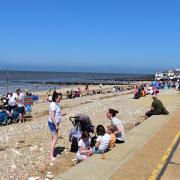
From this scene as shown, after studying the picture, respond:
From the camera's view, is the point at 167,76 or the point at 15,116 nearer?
the point at 15,116

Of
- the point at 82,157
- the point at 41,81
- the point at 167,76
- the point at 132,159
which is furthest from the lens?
the point at 41,81

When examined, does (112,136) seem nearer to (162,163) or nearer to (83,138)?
(83,138)

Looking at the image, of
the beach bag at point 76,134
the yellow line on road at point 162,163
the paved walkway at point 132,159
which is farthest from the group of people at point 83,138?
the yellow line on road at point 162,163

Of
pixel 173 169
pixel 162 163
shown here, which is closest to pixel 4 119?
pixel 162 163

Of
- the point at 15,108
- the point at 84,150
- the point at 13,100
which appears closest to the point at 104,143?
the point at 84,150

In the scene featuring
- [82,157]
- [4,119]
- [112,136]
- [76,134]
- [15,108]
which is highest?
[112,136]

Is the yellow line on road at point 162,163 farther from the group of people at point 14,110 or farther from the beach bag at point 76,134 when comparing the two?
the group of people at point 14,110

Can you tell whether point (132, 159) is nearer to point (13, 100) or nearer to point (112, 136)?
point (112, 136)

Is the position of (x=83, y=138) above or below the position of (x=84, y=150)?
above

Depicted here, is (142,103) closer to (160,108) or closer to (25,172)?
(160,108)

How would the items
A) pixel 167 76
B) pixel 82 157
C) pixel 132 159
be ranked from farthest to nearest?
pixel 167 76
pixel 82 157
pixel 132 159

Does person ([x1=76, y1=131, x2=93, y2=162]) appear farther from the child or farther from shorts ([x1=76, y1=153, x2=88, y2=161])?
the child

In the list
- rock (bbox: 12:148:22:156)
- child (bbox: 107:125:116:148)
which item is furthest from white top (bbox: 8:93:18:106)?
child (bbox: 107:125:116:148)

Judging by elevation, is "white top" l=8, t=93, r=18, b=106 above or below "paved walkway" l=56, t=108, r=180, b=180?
above
